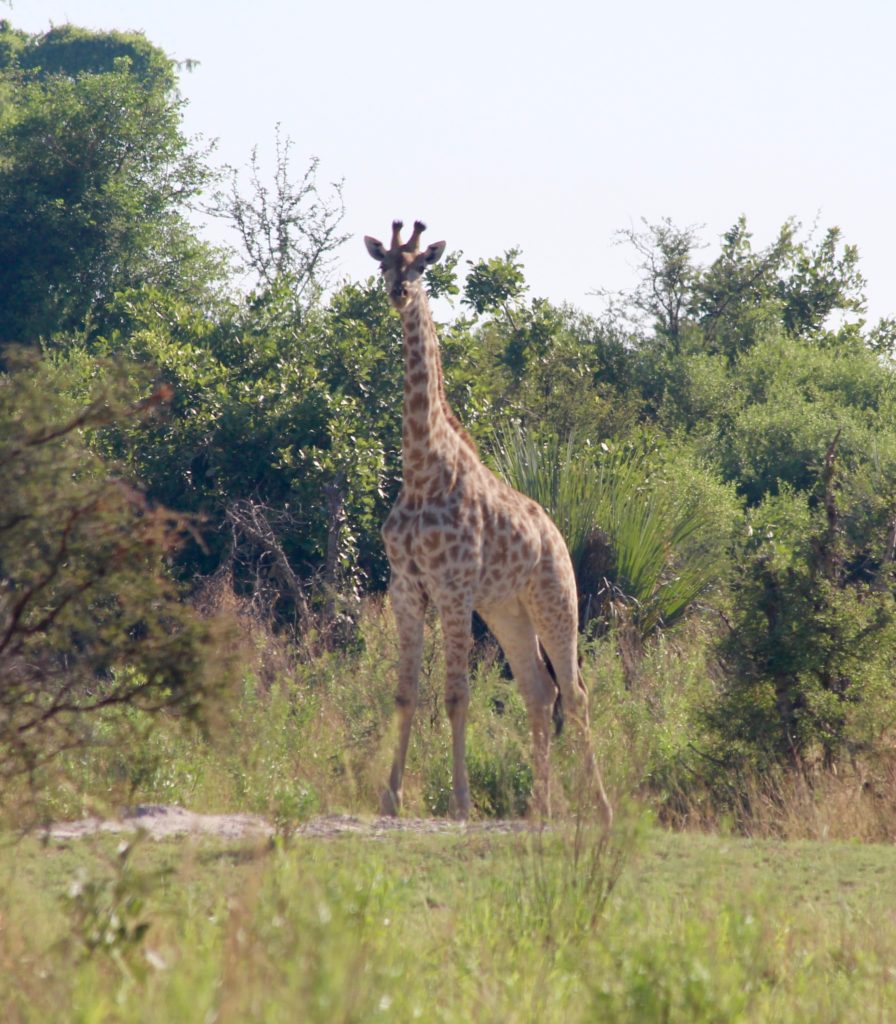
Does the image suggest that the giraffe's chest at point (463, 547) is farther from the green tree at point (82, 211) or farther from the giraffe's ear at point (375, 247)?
the green tree at point (82, 211)

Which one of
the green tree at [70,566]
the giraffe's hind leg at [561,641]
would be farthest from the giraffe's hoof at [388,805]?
the green tree at [70,566]

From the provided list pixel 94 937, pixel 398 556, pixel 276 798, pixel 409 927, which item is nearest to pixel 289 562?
pixel 398 556

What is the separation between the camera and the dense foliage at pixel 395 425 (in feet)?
31.3

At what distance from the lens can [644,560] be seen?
1304cm

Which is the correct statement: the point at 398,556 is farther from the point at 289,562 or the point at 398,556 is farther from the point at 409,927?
the point at 289,562

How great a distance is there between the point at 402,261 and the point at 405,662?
2.38 meters

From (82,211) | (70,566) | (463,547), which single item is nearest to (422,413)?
(463,547)

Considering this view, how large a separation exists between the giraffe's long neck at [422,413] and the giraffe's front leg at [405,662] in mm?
→ 662

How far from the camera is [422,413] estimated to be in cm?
879

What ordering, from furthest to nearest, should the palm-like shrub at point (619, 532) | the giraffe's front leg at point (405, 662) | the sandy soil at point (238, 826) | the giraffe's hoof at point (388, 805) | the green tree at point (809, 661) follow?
the palm-like shrub at point (619, 532) < the green tree at point (809, 661) < the giraffe's front leg at point (405, 662) < the giraffe's hoof at point (388, 805) < the sandy soil at point (238, 826)

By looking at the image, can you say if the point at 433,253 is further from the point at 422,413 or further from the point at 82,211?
the point at 82,211

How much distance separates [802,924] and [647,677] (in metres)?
6.53

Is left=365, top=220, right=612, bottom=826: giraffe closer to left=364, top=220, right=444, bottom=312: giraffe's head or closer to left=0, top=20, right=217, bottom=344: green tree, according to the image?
left=364, top=220, right=444, bottom=312: giraffe's head

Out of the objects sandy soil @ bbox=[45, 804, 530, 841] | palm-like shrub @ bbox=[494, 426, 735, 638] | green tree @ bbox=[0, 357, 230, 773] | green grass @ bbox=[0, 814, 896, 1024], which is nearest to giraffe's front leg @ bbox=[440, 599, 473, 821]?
sandy soil @ bbox=[45, 804, 530, 841]
